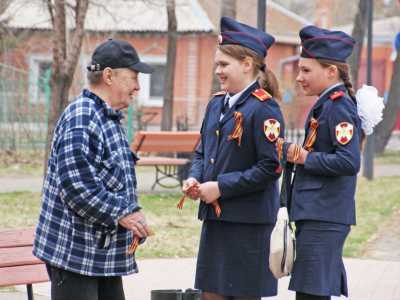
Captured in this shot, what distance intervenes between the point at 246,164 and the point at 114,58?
1063 mm

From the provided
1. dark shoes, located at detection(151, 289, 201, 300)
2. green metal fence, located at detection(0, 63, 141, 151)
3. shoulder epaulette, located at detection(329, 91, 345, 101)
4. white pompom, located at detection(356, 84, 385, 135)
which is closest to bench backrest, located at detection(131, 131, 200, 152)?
green metal fence, located at detection(0, 63, 141, 151)

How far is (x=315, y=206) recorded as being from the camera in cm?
554

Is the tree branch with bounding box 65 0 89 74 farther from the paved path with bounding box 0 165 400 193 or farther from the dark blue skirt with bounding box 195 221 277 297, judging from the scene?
the dark blue skirt with bounding box 195 221 277 297

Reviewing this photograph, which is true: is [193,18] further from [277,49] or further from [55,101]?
[55,101]

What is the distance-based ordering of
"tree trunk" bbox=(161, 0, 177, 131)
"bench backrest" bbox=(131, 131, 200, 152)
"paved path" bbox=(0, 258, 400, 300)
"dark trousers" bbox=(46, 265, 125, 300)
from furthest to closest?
"tree trunk" bbox=(161, 0, 177, 131), "bench backrest" bbox=(131, 131, 200, 152), "paved path" bbox=(0, 258, 400, 300), "dark trousers" bbox=(46, 265, 125, 300)

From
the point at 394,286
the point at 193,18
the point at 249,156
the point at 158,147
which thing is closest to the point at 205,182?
the point at 249,156

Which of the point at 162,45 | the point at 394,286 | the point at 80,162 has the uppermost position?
the point at 162,45

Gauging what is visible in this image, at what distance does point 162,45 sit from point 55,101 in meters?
26.3

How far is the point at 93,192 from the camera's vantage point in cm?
474

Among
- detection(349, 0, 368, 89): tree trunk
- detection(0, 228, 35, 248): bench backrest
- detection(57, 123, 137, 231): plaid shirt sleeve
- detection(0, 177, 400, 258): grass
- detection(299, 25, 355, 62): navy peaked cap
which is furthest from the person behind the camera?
detection(349, 0, 368, 89): tree trunk

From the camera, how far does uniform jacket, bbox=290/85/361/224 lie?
5508mm

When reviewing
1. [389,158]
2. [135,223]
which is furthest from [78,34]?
[389,158]

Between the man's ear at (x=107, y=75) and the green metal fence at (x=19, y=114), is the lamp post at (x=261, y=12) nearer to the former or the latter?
the man's ear at (x=107, y=75)

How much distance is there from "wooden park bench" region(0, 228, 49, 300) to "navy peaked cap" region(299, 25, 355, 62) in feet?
6.48
